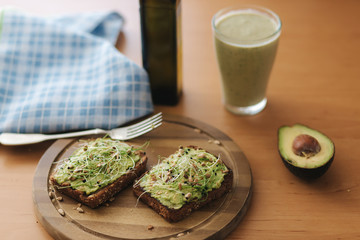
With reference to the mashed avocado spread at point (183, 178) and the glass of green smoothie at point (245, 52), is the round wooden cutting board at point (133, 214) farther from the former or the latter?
the glass of green smoothie at point (245, 52)

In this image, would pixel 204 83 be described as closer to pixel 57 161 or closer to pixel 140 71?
pixel 140 71

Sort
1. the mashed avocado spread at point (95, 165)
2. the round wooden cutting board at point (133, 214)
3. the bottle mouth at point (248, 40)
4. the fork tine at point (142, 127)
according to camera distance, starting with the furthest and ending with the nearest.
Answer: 1. the fork tine at point (142, 127)
2. the bottle mouth at point (248, 40)
3. the mashed avocado spread at point (95, 165)
4. the round wooden cutting board at point (133, 214)

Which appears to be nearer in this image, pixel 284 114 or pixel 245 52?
pixel 245 52

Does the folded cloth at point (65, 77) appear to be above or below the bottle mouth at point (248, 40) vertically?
below

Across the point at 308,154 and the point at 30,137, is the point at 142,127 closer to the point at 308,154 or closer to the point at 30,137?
the point at 30,137

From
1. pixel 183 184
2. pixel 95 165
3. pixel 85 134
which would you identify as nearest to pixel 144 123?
pixel 85 134

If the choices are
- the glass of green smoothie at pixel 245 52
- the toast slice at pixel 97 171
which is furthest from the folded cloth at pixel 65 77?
the glass of green smoothie at pixel 245 52
